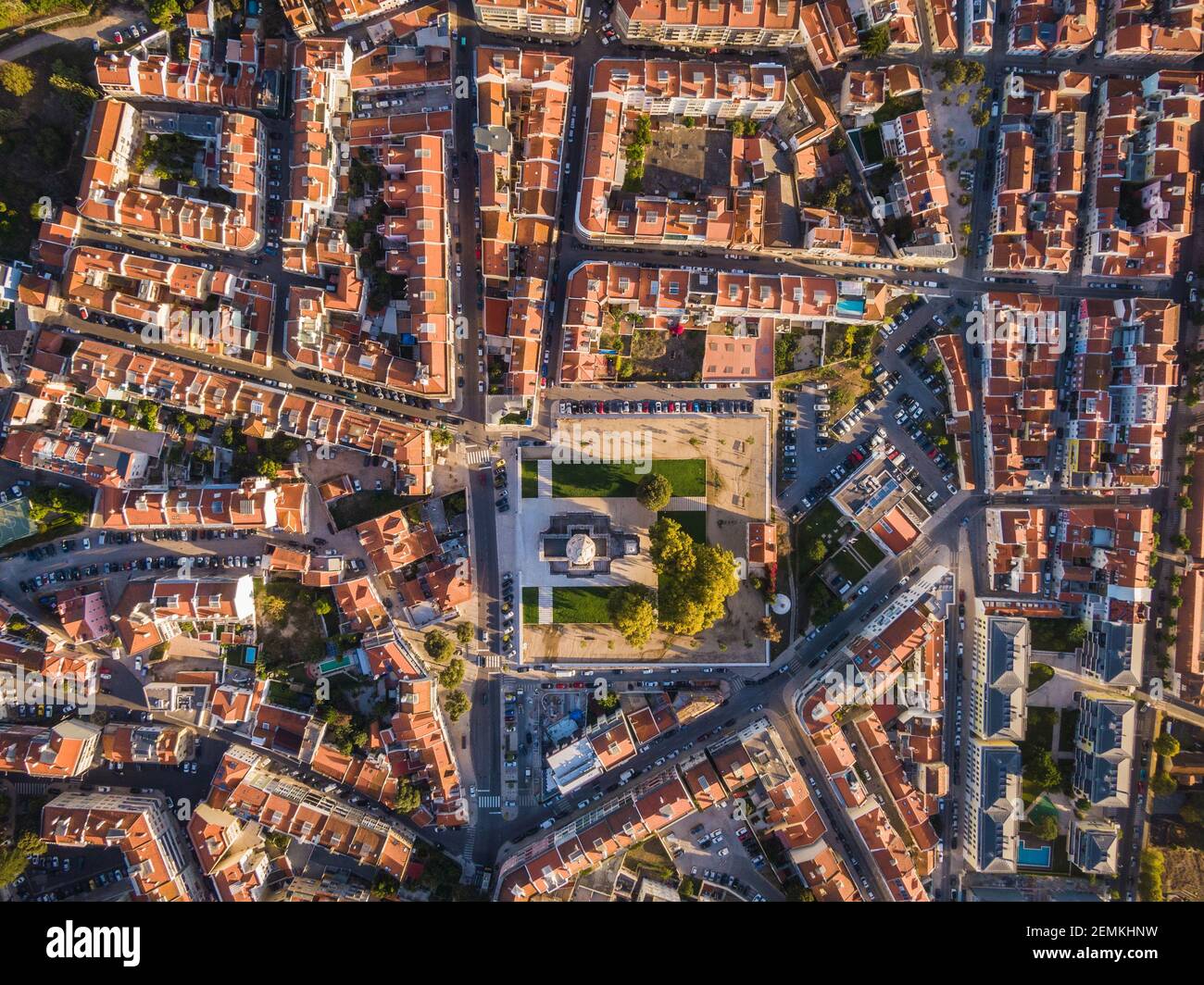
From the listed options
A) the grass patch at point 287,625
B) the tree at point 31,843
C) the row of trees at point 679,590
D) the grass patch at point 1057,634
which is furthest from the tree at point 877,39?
the tree at point 31,843

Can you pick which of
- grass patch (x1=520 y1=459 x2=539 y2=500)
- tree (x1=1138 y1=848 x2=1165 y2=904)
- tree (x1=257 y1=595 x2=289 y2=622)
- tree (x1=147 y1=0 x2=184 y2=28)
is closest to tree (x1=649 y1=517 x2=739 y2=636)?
grass patch (x1=520 y1=459 x2=539 y2=500)

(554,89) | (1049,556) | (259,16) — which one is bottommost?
(1049,556)

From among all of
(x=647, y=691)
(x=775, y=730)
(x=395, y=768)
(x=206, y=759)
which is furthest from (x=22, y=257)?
(x=775, y=730)

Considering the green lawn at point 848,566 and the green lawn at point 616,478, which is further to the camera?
the green lawn at point 848,566

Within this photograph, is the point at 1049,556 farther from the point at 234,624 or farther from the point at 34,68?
the point at 34,68

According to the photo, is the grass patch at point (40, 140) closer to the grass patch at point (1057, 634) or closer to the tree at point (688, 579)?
the tree at point (688, 579)

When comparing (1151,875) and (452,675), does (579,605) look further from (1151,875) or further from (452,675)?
(1151,875)
